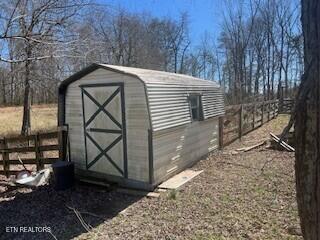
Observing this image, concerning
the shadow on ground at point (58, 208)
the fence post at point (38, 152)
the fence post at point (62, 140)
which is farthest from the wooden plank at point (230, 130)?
the fence post at point (38, 152)

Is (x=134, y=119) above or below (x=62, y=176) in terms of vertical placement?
above

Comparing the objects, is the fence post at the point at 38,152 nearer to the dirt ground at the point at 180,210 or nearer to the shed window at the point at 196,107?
the dirt ground at the point at 180,210

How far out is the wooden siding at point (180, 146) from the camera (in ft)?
25.1

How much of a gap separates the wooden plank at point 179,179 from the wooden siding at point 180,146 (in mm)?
133

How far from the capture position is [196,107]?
32.9 ft

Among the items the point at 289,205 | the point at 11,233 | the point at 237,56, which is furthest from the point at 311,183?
the point at 237,56

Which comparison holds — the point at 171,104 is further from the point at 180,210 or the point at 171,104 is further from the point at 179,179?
the point at 180,210

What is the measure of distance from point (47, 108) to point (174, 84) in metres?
24.8

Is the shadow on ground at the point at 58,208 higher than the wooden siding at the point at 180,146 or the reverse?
the reverse

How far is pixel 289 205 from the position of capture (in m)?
5.85

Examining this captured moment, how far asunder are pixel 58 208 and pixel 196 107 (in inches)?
198

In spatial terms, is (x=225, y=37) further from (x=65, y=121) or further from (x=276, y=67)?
(x=65, y=121)

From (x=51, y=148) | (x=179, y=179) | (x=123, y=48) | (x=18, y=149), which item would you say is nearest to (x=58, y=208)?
(x=51, y=148)

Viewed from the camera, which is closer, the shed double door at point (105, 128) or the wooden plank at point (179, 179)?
the wooden plank at point (179, 179)
